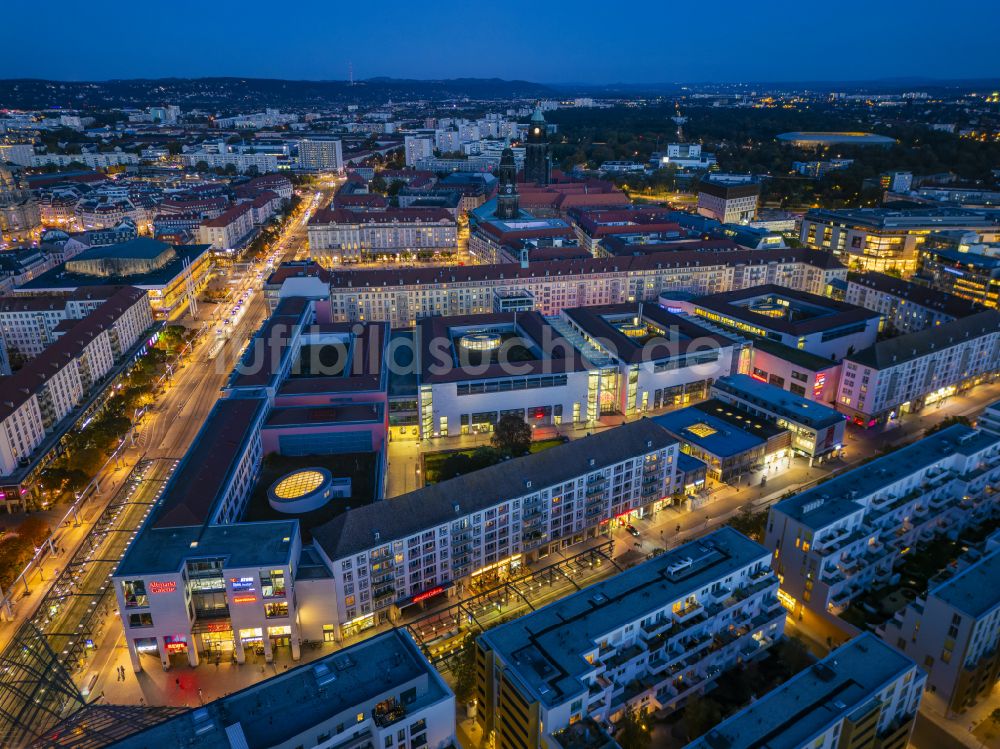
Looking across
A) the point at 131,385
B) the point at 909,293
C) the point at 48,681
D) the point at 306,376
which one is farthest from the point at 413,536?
the point at 909,293

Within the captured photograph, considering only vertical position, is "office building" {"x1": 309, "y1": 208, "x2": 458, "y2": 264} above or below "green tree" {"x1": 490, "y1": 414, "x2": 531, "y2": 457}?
above

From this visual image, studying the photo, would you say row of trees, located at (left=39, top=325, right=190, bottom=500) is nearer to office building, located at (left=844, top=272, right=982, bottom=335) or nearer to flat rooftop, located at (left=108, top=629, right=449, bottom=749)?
flat rooftop, located at (left=108, top=629, right=449, bottom=749)

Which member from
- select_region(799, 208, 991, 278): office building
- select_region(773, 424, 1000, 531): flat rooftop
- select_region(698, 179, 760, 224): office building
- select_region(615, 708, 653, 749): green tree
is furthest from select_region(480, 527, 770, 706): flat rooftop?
select_region(698, 179, 760, 224): office building

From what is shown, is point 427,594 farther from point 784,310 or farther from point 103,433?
point 784,310

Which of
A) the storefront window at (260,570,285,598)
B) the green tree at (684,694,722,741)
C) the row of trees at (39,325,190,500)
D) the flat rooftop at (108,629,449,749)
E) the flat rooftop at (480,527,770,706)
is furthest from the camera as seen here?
the row of trees at (39,325,190,500)

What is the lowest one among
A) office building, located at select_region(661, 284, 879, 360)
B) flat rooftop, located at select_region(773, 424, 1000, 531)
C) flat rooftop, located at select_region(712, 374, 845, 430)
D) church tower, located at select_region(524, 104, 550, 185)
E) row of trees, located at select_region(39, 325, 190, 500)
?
row of trees, located at select_region(39, 325, 190, 500)

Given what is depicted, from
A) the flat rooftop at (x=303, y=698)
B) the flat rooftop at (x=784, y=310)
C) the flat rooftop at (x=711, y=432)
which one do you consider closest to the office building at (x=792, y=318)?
the flat rooftop at (x=784, y=310)

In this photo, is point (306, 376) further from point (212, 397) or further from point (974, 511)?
point (974, 511)

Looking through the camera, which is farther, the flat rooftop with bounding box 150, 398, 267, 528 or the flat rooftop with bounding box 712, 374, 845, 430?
the flat rooftop with bounding box 712, 374, 845, 430

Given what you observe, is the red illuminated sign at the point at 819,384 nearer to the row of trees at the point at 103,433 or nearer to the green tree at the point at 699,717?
the green tree at the point at 699,717
